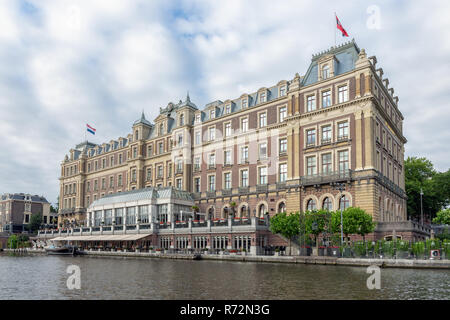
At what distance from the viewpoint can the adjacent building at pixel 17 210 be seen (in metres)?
117

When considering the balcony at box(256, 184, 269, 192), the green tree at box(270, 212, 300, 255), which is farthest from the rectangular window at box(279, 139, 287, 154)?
the green tree at box(270, 212, 300, 255)

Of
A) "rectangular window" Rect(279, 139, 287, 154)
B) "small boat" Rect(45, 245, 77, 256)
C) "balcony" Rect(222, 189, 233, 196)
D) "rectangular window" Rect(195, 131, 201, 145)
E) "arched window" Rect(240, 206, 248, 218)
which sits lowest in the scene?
"small boat" Rect(45, 245, 77, 256)

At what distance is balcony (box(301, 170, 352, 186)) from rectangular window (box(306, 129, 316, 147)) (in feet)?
14.5

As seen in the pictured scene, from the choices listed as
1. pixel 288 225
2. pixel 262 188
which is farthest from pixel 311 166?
pixel 288 225

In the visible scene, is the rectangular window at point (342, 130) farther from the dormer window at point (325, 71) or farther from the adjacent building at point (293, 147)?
the dormer window at point (325, 71)

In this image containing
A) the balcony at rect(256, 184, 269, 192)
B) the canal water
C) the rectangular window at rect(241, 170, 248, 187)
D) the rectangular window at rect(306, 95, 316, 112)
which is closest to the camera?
the canal water

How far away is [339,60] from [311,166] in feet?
47.2

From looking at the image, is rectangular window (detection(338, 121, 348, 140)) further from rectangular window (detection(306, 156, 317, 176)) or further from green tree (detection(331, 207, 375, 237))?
green tree (detection(331, 207, 375, 237))

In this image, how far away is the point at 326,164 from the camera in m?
50.3

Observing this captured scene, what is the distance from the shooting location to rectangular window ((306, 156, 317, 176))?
51.3 meters

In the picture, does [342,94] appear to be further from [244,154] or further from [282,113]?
[244,154]

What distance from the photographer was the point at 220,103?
229 ft
